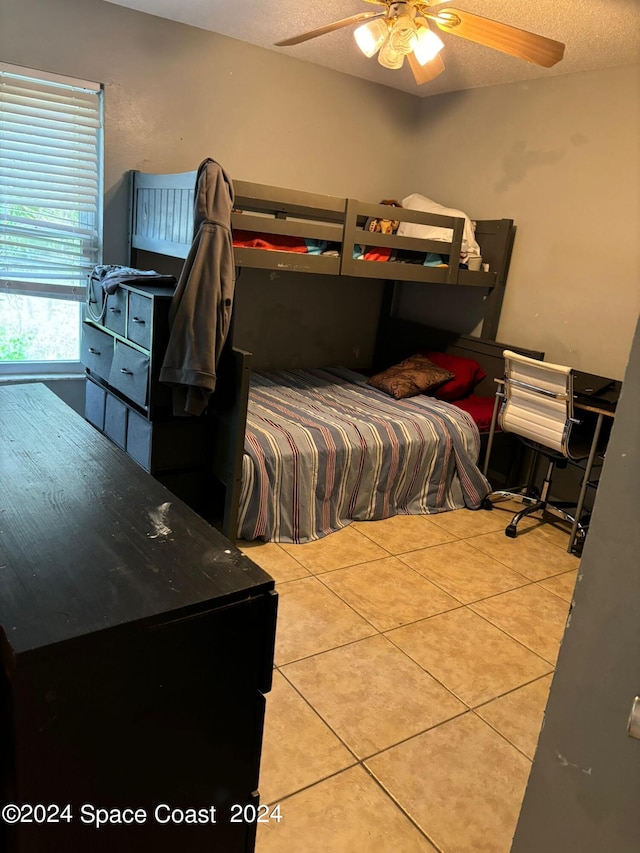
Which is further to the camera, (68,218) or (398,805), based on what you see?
(68,218)

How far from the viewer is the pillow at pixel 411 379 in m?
3.88

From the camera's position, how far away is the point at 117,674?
2.97ft

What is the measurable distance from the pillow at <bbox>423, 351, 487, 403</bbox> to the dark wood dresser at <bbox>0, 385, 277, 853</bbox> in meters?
2.94

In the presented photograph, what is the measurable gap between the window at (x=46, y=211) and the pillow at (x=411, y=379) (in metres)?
1.89

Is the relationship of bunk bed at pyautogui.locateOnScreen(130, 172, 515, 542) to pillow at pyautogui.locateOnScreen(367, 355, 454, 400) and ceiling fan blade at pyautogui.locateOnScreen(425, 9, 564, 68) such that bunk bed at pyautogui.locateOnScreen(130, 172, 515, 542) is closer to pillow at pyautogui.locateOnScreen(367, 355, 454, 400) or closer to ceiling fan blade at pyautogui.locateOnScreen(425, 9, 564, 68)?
pillow at pyautogui.locateOnScreen(367, 355, 454, 400)

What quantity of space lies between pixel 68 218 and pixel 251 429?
1653mm

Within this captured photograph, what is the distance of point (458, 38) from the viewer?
3.21 metres

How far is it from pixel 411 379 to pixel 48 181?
236 cm

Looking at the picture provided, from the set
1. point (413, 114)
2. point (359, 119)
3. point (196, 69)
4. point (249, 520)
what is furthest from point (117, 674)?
point (413, 114)

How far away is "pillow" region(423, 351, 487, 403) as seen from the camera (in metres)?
3.96

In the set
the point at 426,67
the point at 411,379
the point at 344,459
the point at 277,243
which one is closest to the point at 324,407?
the point at 344,459

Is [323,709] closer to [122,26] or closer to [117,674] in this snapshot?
[117,674]

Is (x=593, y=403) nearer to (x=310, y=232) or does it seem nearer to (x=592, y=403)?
(x=592, y=403)

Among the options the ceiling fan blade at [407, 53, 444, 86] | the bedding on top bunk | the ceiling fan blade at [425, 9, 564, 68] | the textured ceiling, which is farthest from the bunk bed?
the ceiling fan blade at [425, 9, 564, 68]
